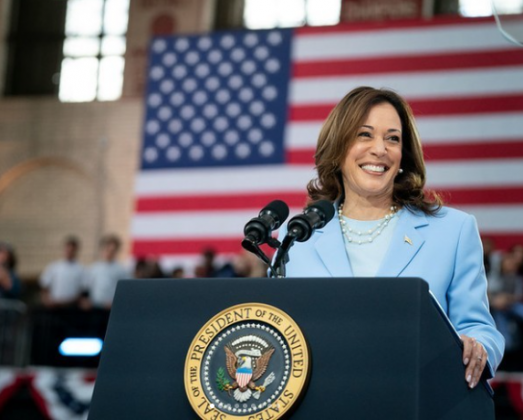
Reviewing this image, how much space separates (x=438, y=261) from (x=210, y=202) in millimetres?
8772

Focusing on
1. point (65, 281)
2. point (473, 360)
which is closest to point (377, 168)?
point (473, 360)

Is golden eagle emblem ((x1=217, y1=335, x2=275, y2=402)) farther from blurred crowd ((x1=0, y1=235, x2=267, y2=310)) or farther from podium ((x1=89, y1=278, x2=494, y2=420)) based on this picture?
blurred crowd ((x1=0, y1=235, x2=267, y2=310))

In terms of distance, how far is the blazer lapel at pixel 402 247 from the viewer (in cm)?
217

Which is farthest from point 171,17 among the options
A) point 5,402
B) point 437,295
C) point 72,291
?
point 437,295

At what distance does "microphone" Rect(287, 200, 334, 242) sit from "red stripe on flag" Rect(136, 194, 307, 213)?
839 centimetres

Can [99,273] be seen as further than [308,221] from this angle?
Yes

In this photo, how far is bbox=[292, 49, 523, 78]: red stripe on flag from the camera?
1022 centimetres

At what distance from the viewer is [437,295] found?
2.15m

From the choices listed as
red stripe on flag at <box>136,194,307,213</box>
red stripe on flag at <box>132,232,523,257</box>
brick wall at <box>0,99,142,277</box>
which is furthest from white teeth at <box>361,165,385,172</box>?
brick wall at <box>0,99,142,277</box>

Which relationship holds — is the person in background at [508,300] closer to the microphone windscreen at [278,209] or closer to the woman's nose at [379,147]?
the woman's nose at [379,147]

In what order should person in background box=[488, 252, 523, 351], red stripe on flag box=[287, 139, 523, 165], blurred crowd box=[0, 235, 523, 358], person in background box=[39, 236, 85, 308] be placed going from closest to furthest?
person in background box=[488, 252, 523, 351], blurred crowd box=[0, 235, 523, 358], person in background box=[39, 236, 85, 308], red stripe on flag box=[287, 139, 523, 165]

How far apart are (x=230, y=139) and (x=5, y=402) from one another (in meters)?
4.32

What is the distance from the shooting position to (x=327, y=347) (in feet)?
5.70

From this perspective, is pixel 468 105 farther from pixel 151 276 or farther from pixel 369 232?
pixel 369 232
